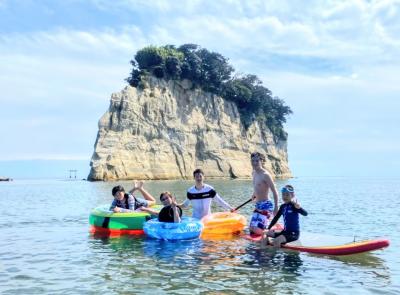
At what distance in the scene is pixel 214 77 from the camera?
240 ft

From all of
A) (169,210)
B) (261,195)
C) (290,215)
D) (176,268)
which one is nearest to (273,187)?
(261,195)

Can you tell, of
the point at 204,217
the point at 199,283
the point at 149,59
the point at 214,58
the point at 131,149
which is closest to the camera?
the point at 199,283

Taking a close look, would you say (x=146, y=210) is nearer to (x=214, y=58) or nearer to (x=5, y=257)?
(x=5, y=257)

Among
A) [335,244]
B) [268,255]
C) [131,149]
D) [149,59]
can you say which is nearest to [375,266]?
[335,244]

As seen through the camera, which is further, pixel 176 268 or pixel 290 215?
pixel 290 215

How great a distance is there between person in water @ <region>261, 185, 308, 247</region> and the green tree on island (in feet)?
180

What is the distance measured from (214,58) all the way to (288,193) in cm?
6395

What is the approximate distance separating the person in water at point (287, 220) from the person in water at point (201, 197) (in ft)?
7.99

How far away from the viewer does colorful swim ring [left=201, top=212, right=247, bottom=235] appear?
13516 millimetres

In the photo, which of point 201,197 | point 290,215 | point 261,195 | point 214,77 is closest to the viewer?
point 290,215

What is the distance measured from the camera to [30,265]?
990 cm

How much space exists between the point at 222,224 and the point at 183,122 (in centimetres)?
5416

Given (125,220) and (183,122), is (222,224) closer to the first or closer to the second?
(125,220)

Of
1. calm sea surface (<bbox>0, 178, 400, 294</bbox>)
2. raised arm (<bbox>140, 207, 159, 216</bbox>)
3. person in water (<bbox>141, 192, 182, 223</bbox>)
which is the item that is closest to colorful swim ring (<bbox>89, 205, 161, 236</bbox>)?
raised arm (<bbox>140, 207, 159, 216</bbox>)
